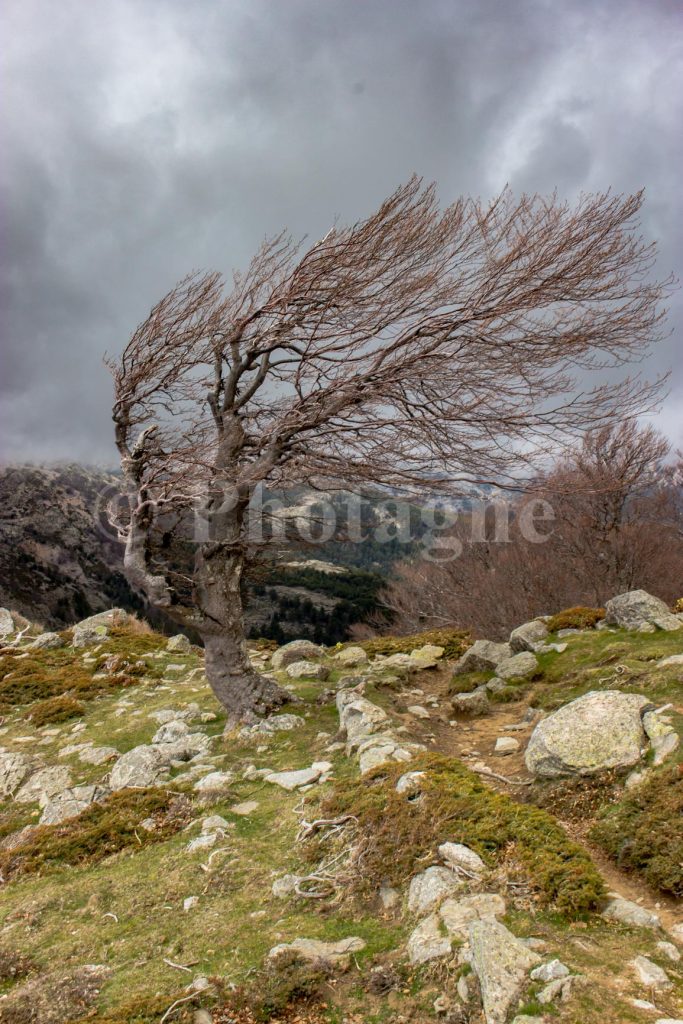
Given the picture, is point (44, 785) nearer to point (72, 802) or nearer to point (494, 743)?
point (72, 802)

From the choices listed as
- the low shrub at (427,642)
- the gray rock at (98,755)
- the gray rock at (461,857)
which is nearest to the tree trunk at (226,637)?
the gray rock at (98,755)

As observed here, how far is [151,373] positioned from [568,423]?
727 centimetres

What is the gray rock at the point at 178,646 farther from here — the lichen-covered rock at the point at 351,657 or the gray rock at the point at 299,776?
the gray rock at the point at 299,776

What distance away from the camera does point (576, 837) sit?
4695 millimetres

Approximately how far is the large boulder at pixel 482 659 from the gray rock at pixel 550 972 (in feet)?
28.8

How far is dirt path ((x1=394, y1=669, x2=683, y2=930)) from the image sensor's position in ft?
12.2

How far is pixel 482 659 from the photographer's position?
37.4ft

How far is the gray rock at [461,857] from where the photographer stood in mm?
3732

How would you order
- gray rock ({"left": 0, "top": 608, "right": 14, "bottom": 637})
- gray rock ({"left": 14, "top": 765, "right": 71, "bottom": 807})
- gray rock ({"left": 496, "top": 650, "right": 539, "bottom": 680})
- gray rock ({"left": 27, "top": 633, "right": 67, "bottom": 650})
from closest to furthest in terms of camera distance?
gray rock ({"left": 14, "top": 765, "right": 71, "bottom": 807}) < gray rock ({"left": 496, "top": 650, "right": 539, "bottom": 680}) < gray rock ({"left": 27, "top": 633, "right": 67, "bottom": 650}) < gray rock ({"left": 0, "top": 608, "right": 14, "bottom": 637})

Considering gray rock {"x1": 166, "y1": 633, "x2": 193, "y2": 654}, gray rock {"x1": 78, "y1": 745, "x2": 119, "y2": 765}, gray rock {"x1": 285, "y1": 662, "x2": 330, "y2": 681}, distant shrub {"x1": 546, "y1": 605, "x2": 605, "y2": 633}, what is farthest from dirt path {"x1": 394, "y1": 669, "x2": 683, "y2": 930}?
gray rock {"x1": 166, "y1": 633, "x2": 193, "y2": 654}

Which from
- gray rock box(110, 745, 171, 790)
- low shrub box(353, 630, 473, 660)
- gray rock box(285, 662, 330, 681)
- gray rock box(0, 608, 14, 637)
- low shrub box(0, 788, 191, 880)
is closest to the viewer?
low shrub box(0, 788, 191, 880)

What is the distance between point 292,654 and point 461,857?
10720 mm

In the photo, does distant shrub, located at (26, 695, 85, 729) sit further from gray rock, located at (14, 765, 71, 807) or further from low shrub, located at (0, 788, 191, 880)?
low shrub, located at (0, 788, 191, 880)

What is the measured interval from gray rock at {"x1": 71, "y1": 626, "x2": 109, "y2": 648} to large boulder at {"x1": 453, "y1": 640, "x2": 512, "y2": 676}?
11.5 m
